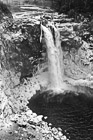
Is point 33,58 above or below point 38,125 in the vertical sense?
above

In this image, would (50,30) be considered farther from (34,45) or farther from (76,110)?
(76,110)

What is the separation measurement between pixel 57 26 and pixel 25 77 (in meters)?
5.87

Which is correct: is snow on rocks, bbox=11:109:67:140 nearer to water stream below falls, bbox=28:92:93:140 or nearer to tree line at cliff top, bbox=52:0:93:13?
water stream below falls, bbox=28:92:93:140

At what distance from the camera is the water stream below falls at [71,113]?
16.0 meters

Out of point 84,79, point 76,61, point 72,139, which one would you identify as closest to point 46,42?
point 76,61

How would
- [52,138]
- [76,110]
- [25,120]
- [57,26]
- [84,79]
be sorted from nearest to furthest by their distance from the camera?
[52,138]
[25,120]
[76,110]
[84,79]
[57,26]

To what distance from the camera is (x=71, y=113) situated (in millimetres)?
18484

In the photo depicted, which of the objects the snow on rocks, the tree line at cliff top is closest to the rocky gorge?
the snow on rocks

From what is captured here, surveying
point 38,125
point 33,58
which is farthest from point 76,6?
point 38,125

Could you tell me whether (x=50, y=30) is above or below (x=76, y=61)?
above

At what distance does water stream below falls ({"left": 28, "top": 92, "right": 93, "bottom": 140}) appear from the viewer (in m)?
16.0

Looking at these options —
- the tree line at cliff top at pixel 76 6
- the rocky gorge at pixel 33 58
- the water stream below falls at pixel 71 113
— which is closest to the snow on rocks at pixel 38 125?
the water stream below falls at pixel 71 113

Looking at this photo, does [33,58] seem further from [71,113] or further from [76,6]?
[76,6]

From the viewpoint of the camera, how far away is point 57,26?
2402cm
